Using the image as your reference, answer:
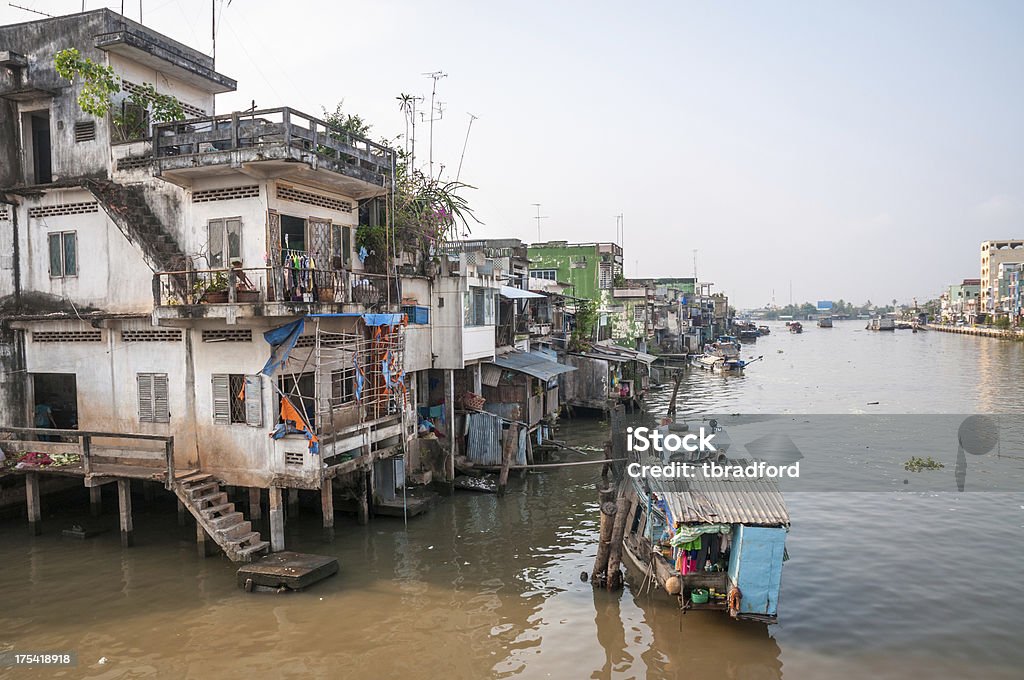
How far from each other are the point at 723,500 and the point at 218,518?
10.5 metres

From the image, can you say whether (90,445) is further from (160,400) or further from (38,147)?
(38,147)

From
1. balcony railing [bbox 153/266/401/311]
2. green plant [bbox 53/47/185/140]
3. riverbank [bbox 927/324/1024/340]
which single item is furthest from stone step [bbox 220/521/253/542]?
riverbank [bbox 927/324/1024/340]

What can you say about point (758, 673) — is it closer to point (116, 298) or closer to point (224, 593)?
point (224, 593)

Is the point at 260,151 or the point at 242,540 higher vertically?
the point at 260,151

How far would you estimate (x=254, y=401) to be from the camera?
1609 centimetres

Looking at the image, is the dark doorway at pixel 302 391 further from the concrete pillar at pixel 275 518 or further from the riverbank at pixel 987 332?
the riverbank at pixel 987 332

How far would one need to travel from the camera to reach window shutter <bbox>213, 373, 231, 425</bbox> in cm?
1644

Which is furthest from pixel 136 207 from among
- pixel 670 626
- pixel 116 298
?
pixel 670 626

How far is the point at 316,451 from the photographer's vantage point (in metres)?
15.5

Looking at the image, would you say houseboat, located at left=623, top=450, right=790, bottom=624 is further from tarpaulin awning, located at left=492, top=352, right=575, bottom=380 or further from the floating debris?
the floating debris

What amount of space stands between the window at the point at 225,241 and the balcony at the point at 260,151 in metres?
1.11

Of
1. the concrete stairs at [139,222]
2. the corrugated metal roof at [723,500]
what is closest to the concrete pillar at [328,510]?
the concrete stairs at [139,222]

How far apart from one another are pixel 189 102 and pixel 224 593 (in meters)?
13.1

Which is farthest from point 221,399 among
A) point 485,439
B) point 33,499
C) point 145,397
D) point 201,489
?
point 485,439
